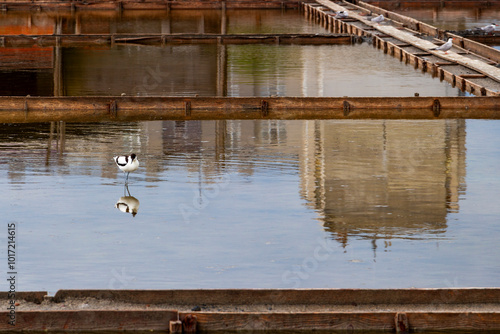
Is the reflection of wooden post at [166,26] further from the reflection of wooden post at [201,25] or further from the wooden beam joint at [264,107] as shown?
the wooden beam joint at [264,107]

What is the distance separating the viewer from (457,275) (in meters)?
13.6

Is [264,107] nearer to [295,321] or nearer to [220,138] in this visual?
[220,138]

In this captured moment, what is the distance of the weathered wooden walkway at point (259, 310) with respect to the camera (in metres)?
11.0

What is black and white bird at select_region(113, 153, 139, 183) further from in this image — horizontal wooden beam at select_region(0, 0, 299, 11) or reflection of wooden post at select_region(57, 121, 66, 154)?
horizontal wooden beam at select_region(0, 0, 299, 11)

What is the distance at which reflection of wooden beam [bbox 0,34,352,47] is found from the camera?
42250mm

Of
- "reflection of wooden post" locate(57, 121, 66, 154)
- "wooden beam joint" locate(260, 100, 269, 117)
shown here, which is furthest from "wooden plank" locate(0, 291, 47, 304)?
"wooden beam joint" locate(260, 100, 269, 117)

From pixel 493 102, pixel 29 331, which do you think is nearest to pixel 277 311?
pixel 29 331

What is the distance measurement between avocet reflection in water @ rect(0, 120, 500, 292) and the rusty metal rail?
544cm

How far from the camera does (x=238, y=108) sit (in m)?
25.4

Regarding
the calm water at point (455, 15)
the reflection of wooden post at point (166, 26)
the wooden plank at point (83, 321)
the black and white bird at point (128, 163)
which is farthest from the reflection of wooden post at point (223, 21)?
the wooden plank at point (83, 321)

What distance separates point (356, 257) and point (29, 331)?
17.8 ft

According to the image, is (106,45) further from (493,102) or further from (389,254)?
(389,254)

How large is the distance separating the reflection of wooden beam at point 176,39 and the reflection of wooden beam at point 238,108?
58.4 feet

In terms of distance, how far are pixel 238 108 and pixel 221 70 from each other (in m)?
9.88
